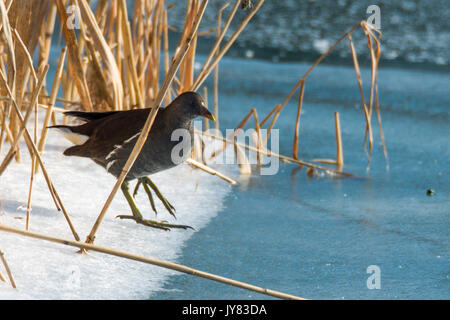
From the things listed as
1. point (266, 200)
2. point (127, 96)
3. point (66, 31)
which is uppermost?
point (66, 31)

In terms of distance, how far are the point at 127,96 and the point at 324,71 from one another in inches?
69.8

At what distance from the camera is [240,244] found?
159cm

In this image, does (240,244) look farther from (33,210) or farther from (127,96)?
(127,96)

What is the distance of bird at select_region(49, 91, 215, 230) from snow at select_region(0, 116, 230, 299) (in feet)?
0.30

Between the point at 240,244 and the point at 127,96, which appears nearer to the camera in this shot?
the point at 240,244

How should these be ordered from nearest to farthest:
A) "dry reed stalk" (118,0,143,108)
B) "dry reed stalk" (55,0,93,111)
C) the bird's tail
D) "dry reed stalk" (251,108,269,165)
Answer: the bird's tail
"dry reed stalk" (55,0,93,111)
"dry reed stalk" (118,0,143,108)
"dry reed stalk" (251,108,269,165)

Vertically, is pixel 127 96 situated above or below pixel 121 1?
below

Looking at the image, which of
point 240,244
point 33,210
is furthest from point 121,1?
point 240,244

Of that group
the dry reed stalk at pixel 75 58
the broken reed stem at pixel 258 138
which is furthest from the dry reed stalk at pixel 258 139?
the dry reed stalk at pixel 75 58

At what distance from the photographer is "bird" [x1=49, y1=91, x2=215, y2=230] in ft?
5.22

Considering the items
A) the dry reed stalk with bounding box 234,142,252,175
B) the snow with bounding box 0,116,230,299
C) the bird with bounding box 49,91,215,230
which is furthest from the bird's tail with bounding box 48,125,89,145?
the dry reed stalk with bounding box 234,142,252,175

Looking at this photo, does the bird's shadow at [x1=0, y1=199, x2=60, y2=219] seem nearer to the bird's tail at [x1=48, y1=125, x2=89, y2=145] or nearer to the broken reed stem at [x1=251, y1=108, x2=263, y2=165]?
the bird's tail at [x1=48, y1=125, x2=89, y2=145]
